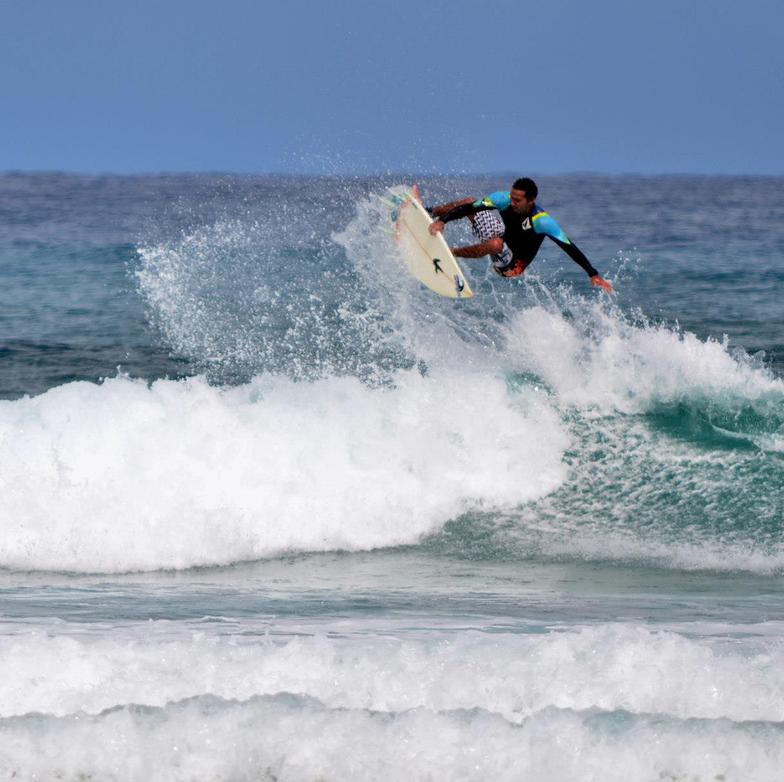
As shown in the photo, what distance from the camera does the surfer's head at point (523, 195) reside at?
816cm

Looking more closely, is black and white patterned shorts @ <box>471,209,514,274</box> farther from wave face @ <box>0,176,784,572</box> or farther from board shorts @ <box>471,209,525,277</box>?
wave face @ <box>0,176,784,572</box>

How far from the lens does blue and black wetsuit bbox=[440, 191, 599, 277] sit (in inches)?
328

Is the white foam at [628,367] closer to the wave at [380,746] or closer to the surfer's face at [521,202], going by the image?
the surfer's face at [521,202]

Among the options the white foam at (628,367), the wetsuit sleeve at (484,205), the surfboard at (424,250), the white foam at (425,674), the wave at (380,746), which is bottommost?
the wave at (380,746)

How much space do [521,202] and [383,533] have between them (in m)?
2.54

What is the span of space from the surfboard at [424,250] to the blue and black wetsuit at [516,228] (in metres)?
0.34

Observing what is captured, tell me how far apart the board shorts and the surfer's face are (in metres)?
0.21

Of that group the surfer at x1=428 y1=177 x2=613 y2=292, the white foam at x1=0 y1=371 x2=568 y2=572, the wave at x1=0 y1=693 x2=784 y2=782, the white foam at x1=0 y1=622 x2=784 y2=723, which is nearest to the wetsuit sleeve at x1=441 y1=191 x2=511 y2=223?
the surfer at x1=428 y1=177 x2=613 y2=292

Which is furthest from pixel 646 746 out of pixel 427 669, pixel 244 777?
pixel 244 777

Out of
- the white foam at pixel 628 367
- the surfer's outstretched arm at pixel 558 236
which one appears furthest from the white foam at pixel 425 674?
the white foam at pixel 628 367

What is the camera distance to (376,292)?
11266 mm

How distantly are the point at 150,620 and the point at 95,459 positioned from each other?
302 cm

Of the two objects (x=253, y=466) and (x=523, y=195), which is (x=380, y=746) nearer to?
(x=253, y=466)

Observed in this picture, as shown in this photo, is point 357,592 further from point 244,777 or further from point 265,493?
point 244,777
